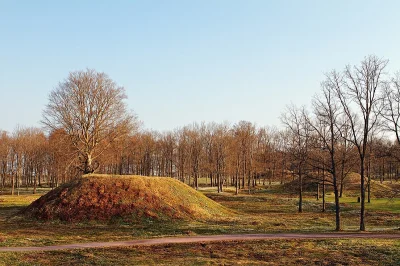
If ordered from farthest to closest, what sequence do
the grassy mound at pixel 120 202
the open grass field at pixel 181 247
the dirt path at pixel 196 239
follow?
the grassy mound at pixel 120 202, the dirt path at pixel 196 239, the open grass field at pixel 181 247

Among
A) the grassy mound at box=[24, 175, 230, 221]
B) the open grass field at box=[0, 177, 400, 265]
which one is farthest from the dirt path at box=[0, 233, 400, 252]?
the grassy mound at box=[24, 175, 230, 221]

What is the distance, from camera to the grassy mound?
37.2m

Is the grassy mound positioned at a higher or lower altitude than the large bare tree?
lower

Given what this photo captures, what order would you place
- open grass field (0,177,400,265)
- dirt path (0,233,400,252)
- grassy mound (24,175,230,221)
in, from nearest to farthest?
open grass field (0,177,400,265)
dirt path (0,233,400,252)
grassy mound (24,175,230,221)

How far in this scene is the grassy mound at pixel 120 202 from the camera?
37.2 metres

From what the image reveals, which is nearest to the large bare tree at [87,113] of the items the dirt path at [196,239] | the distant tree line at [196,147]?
the distant tree line at [196,147]

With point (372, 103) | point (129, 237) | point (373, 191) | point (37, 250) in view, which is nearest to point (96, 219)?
point (129, 237)

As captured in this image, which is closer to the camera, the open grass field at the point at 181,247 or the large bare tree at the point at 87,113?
the open grass field at the point at 181,247

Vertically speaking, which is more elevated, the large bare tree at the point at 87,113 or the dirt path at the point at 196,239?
the large bare tree at the point at 87,113

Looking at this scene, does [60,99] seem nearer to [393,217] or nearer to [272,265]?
[272,265]

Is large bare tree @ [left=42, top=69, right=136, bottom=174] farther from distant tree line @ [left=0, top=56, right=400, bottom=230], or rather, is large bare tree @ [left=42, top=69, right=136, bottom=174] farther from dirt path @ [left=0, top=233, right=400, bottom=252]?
dirt path @ [left=0, top=233, right=400, bottom=252]

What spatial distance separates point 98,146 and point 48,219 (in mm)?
19282

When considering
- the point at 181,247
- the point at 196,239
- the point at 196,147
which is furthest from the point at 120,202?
the point at 196,147

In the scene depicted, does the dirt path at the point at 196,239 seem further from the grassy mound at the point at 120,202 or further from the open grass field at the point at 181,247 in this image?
the grassy mound at the point at 120,202
